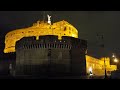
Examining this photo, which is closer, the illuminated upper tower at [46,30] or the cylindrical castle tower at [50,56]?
the cylindrical castle tower at [50,56]

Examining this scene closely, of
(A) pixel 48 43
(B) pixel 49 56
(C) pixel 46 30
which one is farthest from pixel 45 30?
(B) pixel 49 56

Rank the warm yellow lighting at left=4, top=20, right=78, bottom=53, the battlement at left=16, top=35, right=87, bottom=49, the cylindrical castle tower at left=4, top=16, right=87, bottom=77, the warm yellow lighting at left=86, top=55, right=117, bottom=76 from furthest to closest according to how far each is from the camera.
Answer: the warm yellow lighting at left=4, top=20, right=78, bottom=53 < the warm yellow lighting at left=86, top=55, right=117, bottom=76 < the battlement at left=16, top=35, right=87, bottom=49 < the cylindrical castle tower at left=4, top=16, right=87, bottom=77

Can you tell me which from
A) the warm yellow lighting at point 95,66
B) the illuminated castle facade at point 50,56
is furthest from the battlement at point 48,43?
the warm yellow lighting at point 95,66

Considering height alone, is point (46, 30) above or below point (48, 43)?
above

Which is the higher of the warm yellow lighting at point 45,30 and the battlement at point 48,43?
the warm yellow lighting at point 45,30

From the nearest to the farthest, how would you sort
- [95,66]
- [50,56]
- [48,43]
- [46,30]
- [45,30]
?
[50,56]
[48,43]
[45,30]
[46,30]
[95,66]

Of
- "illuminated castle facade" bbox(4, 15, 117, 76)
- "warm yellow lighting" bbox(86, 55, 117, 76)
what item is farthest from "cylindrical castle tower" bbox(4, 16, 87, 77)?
"warm yellow lighting" bbox(86, 55, 117, 76)

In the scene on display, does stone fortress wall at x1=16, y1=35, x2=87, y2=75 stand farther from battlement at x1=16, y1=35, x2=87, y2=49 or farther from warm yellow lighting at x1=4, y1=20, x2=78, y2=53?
warm yellow lighting at x1=4, y1=20, x2=78, y2=53

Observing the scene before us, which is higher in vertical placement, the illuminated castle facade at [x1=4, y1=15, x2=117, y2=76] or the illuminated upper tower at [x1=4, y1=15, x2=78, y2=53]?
the illuminated upper tower at [x1=4, y1=15, x2=78, y2=53]

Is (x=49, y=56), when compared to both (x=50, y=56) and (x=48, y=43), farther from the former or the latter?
(x=48, y=43)

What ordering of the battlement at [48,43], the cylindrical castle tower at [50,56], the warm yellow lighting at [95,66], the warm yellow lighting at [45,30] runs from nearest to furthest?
the cylindrical castle tower at [50,56], the battlement at [48,43], the warm yellow lighting at [95,66], the warm yellow lighting at [45,30]

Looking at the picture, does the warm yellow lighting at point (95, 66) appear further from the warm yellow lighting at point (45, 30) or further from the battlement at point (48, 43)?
the battlement at point (48, 43)

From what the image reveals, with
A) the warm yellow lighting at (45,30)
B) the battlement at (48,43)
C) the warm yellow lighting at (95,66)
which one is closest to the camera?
the battlement at (48,43)

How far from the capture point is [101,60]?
50781 mm
